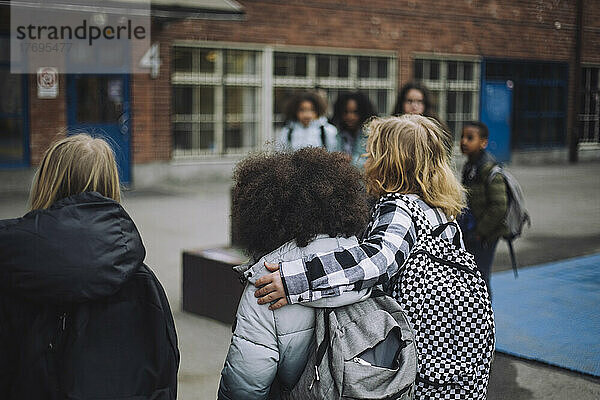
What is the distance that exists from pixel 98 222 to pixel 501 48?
4958 mm

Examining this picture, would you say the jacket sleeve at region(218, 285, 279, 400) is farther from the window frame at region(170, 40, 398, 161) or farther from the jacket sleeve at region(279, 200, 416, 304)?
the window frame at region(170, 40, 398, 161)

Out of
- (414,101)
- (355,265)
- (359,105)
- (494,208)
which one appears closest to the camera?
(355,265)

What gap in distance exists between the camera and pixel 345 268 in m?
2.35

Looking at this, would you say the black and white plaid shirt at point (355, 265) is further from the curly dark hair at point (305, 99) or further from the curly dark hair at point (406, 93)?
the curly dark hair at point (305, 99)

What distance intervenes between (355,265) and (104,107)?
1178 cm

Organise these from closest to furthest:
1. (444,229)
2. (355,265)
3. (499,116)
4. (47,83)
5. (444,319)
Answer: (355,265) → (444,319) → (444,229) → (499,116) → (47,83)

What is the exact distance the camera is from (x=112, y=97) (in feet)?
44.2

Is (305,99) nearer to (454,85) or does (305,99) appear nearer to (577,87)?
(577,87)

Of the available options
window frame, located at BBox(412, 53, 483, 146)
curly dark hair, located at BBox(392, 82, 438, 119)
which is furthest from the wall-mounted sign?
curly dark hair, located at BBox(392, 82, 438, 119)

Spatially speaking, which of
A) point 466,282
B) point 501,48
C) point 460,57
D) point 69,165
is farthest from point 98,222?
point 460,57

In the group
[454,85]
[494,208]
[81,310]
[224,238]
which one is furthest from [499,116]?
[81,310]

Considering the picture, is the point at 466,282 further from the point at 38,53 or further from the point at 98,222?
the point at 38,53

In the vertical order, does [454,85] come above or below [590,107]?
above

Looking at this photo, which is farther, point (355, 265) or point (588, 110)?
point (588, 110)
